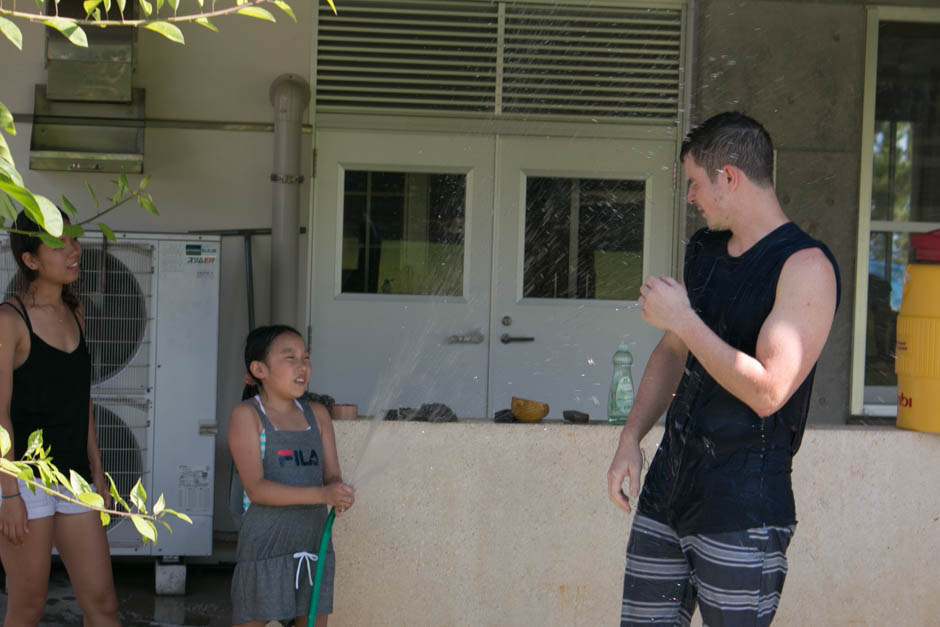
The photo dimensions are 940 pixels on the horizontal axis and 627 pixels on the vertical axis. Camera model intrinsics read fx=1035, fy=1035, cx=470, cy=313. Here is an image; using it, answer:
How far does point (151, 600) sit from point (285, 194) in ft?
7.47

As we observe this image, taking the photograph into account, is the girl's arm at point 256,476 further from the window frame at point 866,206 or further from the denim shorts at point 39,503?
the window frame at point 866,206

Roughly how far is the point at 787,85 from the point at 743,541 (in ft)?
13.6

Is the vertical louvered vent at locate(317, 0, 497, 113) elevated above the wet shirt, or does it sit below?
above

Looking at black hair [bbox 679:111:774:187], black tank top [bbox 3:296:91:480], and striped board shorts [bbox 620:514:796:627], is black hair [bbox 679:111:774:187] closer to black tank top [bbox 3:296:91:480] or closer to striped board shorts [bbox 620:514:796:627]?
striped board shorts [bbox 620:514:796:627]

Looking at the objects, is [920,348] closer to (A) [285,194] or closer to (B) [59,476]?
(A) [285,194]

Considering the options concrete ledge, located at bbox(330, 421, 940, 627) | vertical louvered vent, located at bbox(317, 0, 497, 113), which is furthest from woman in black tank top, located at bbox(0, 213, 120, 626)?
vertical louvered vent, located at bbox(317, 0, 497, 113)

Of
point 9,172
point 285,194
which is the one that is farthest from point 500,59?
point 9,172

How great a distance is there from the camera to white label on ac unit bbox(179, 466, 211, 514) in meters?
5.25

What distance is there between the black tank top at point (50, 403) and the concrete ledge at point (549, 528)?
98 cm

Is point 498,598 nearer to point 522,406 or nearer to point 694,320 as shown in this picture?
point 522,406

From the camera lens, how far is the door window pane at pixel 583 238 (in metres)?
6.22

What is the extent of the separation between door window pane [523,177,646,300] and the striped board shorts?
3641 mm

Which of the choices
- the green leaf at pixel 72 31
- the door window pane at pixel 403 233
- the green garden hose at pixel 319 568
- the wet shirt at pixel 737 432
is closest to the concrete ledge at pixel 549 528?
the green garden hose at pixel 319 568

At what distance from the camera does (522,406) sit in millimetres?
4234
